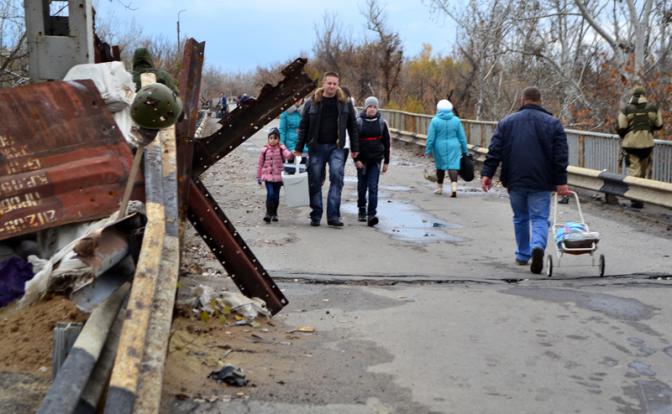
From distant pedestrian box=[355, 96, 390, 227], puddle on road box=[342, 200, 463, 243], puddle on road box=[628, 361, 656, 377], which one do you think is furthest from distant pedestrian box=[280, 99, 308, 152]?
puddle on road box=[628, 361, 656, 377]

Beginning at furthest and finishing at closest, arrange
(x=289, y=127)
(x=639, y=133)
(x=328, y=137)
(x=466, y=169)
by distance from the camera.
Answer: (x=466, y=169), (x=639, y=133), (x=289, y=127), (x=328, y=137)

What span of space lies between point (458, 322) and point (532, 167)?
3.22 m

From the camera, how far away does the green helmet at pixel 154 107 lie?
4695 mm

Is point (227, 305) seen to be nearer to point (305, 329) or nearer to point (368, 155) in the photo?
point (305, 329)

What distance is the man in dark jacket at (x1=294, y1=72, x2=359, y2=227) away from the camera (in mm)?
13758

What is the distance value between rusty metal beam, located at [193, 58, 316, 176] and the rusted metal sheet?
0.78 m

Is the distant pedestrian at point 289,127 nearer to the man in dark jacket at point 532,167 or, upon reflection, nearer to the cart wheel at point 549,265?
the man in dark jacket at point 532,167

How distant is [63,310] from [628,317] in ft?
14.3

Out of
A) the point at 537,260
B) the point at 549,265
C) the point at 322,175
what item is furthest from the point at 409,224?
the point at 549,265

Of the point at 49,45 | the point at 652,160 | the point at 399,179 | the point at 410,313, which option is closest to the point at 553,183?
the point at 410,313

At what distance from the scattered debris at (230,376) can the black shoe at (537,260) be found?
4957 millimetres

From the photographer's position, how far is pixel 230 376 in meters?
5.63

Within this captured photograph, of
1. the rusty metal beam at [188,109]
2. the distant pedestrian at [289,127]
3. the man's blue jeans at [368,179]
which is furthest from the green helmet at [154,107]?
the distant pedestrian at [289,127]

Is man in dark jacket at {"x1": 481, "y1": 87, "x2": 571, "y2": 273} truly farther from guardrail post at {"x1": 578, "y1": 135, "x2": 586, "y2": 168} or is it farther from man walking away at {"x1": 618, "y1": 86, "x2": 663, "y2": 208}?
guardrail post at {"x1": 578, "y1": 135, "x2": 586, "y2": 168}
